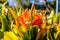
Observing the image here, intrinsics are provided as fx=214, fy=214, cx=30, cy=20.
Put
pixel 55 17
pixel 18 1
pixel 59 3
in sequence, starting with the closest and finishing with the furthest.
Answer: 1. pixel 55 17
2. pixel 18 1
3. pixel 59 3

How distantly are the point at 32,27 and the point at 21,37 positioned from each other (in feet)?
0.29

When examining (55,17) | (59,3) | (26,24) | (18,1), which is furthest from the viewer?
(59,3)

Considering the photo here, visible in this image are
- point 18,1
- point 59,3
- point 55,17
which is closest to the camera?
point 55,17

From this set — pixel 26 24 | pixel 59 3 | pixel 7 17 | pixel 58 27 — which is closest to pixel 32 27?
pixel 26 24

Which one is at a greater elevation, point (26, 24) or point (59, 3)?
point (26, 24)

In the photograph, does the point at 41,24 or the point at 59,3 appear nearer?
the point at 41,24

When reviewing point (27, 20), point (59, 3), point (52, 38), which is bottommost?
point (59, 3)

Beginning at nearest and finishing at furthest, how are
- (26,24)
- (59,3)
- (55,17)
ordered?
(26,24), (55,17), (59,3)

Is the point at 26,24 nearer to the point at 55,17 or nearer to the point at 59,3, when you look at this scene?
the point at 55,17

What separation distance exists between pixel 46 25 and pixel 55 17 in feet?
0.59

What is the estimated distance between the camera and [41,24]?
1.27 metres

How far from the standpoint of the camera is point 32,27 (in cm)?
126

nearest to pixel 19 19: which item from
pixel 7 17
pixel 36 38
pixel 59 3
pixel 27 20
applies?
pixel 27 20

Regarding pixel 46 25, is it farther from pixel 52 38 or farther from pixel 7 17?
pixel 7 17
